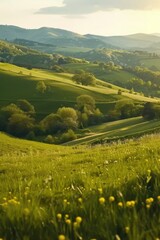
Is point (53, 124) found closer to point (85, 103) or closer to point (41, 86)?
point (85, 103)

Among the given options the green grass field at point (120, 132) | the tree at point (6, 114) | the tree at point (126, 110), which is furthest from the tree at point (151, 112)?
the tree at point (6, 114)

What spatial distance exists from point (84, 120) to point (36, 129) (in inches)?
796

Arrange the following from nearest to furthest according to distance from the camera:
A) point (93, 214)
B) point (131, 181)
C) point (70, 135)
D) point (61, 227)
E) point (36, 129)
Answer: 1. point (61, 227)
2. point (93, 214)
3. point (131, 181)
4. point (70, 135)
5. point (36, 129)

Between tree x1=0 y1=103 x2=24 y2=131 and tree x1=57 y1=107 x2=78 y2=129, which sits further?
tree x1=0 y1=103 x2=24 y2=131

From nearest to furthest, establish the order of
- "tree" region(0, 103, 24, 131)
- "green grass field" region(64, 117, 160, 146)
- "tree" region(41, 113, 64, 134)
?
"green grass field" region(64, 117, 160, 146)
"tree" region(41, 113, 64, 134)
"tree" region(0, 103, 24, 131)

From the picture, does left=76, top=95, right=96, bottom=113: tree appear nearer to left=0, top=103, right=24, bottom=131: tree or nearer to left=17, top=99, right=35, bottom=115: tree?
left=17, top=99, right=35, bottom=115: tree

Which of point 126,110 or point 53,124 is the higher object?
point 126,110

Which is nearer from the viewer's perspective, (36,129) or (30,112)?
(36,129)

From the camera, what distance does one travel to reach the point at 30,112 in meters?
153

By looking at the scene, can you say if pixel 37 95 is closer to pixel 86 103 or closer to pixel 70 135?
pixel 86 103

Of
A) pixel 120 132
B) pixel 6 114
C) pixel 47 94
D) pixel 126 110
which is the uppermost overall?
pixel 47 94

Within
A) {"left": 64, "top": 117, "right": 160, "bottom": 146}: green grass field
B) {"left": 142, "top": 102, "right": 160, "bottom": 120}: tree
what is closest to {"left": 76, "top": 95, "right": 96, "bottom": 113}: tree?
{"left": 64, "top": 117, "right": 160, "bottom": 146}: green grass field

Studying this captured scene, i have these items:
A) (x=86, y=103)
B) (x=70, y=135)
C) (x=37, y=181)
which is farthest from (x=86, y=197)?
(x=86, y=103)

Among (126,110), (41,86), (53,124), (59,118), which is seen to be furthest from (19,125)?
(41,86)
